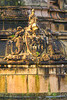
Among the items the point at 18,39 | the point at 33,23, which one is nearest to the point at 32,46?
the point at 18,39

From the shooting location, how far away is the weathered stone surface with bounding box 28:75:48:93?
7.59 meters

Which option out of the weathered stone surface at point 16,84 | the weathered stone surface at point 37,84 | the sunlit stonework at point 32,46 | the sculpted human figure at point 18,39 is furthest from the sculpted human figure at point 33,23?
the weathered stone surface at point 16,84

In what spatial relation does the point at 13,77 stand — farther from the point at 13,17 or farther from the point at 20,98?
the point at 13,17

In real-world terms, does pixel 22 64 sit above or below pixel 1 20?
below

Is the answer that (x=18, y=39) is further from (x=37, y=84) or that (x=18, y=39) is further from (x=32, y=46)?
(x=37, y=84)

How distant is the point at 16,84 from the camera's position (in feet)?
24.9

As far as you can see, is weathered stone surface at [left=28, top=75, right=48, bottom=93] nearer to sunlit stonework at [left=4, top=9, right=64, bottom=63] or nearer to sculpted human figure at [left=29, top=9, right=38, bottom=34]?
sunlit stonework at [left=4, top=9, right=64, bottom=63]

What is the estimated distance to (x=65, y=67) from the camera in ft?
25.7

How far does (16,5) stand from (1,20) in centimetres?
127

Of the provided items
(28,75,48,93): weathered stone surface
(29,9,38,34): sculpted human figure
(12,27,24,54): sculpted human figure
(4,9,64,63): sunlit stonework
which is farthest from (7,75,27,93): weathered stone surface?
(29,9,38,34): sculpted human figure

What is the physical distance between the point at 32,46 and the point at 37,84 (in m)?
1.68

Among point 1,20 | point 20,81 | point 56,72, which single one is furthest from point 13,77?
point 1,20

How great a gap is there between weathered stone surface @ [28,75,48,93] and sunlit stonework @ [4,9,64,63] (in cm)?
77

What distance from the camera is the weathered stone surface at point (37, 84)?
299 inches
